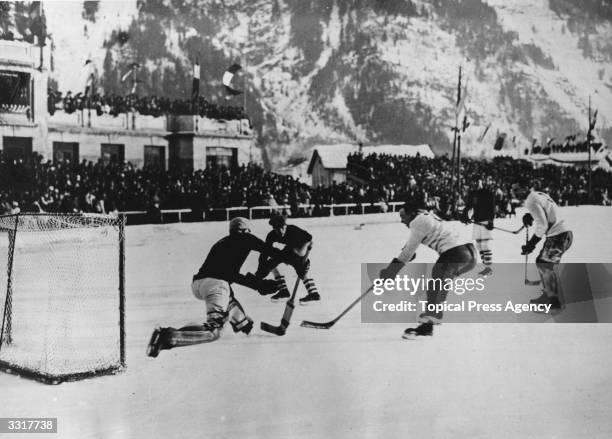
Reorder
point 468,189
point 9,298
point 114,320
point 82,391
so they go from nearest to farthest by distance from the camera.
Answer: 1. point 82,391
2. point 9,298
3. point 114,320
4. point 468,189

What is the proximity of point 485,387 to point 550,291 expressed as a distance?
3.40 ft

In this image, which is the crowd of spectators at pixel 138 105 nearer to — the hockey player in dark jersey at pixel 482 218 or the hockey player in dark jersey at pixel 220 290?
the hockey player in dark jersey at pixel 220 290

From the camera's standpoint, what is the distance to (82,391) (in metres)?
4.04

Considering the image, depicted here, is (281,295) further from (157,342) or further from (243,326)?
(157,342)

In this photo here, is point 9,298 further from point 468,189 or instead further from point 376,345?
point 468,189

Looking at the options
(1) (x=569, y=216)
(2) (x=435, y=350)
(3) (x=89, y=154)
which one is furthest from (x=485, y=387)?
(3) (x=89, y=154)

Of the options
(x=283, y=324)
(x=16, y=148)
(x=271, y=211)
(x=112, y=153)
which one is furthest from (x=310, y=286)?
(x=16, y=148)

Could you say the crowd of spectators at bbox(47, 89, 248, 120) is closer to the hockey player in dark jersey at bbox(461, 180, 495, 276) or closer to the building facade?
the building facade

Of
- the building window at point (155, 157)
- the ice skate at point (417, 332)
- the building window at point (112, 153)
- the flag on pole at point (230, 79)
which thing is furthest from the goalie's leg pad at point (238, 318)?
the building window at point (112, 153)

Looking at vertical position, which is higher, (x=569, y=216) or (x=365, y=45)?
(x=365, y=45)

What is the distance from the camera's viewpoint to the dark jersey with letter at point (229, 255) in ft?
Answer: 14.6

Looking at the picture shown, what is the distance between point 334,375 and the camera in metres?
4.29

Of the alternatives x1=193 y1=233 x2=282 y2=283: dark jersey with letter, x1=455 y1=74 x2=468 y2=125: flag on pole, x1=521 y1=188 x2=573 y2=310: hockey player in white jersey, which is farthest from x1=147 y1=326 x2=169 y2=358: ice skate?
x1=455 y1=74 x2=468 y2=125: flag on pole

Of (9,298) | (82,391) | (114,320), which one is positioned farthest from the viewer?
(114,320)
